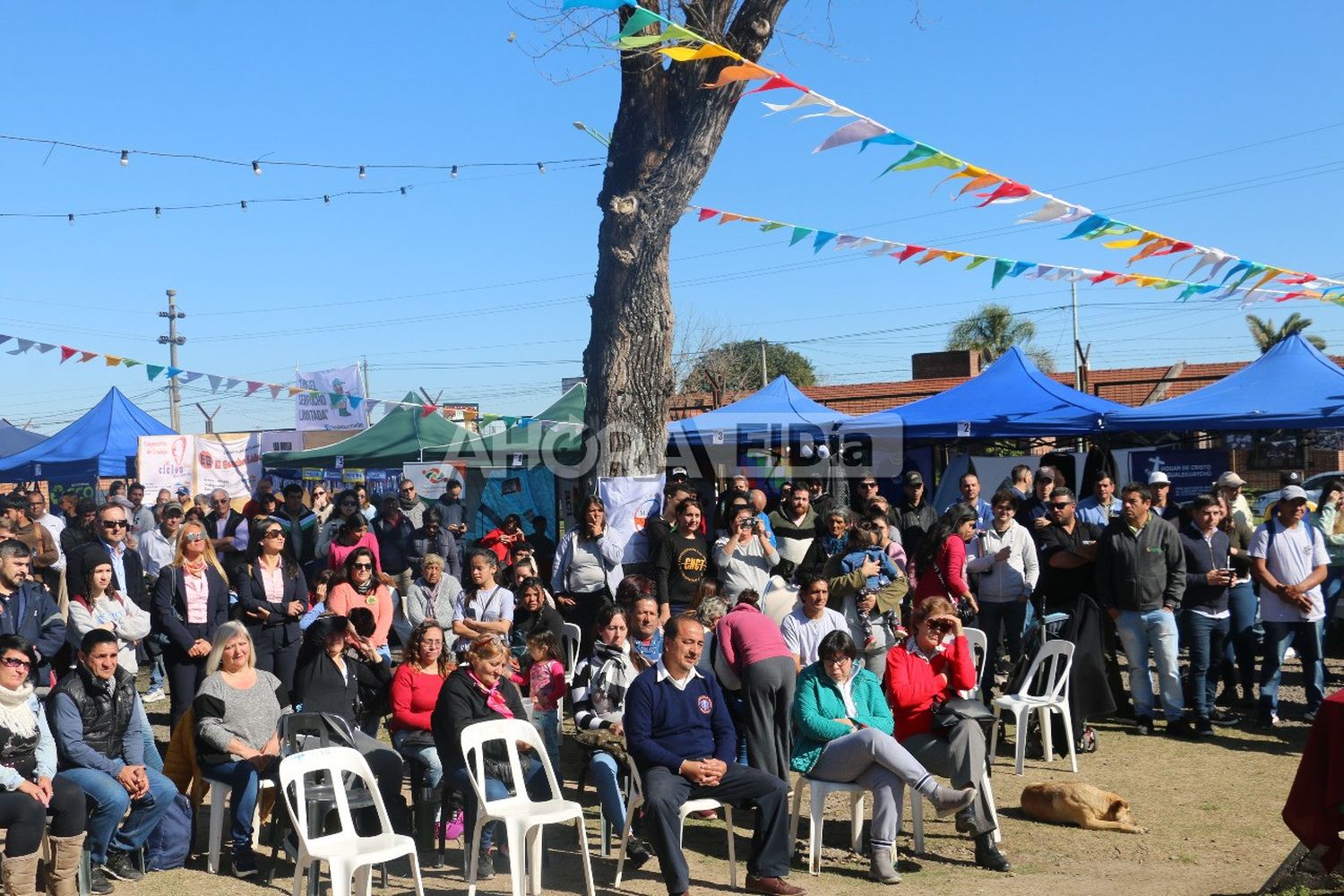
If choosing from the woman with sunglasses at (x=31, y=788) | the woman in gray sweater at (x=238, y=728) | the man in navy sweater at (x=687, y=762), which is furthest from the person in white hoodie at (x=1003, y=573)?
the woman with sunglasses at (x=31, y=788)

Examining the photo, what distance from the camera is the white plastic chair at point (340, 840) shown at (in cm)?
Result: 498

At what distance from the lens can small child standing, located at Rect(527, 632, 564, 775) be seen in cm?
669

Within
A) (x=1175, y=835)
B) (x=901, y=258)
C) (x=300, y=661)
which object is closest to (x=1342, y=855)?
(x=1175, y=835)

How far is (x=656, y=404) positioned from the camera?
1097cm

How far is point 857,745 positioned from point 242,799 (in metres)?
2.92

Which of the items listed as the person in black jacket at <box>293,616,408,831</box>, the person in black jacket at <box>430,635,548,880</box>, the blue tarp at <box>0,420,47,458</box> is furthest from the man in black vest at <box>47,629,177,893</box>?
the blue tarp at <box>0,420,47,458</box>

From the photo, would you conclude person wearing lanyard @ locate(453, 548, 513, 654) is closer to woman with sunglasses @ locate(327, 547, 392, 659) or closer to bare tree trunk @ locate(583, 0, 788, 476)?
woman with sunglasses @ locate(327, 547, 392, 659)

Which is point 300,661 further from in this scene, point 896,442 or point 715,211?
point 896,442

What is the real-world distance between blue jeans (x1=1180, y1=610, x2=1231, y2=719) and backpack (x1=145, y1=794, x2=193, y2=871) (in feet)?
20.9

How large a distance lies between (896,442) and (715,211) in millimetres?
4411

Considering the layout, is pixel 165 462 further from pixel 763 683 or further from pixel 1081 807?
pixel 1081 807

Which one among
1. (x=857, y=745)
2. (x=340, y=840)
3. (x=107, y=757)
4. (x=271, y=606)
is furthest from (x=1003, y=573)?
(x=107, y=757)

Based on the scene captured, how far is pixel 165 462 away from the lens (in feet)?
61.9

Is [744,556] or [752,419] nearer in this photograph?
[744,556]
